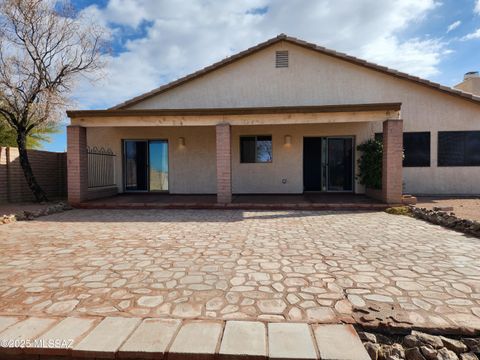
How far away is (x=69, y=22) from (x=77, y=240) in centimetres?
912

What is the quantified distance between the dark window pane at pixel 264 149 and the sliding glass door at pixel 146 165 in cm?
412

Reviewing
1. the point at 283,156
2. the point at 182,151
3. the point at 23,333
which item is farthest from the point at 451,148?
the point at 23,333

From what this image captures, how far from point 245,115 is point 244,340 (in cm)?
737

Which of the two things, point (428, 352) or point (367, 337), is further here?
point (367, 337)

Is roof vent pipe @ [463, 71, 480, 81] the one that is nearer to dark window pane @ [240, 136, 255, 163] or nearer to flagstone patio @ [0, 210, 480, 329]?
dark window pane @ [240, 136, 255, 163]

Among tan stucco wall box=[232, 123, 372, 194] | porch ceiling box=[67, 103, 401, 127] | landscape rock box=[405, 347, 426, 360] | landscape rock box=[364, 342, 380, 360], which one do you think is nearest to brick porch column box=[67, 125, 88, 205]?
porch ceiling box=[67, 103, 401, 127]

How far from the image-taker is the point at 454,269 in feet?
12.1

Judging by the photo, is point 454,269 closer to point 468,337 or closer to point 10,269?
point 468,337

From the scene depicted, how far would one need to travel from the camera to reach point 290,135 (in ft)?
38.2

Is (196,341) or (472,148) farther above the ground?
(472,148)

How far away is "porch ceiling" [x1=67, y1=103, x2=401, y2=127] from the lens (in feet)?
27.8

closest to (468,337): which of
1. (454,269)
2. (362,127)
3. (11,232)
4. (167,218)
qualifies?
(454,269)

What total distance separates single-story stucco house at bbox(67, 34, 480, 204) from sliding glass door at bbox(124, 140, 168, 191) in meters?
0.04

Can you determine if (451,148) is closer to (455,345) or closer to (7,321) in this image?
(455,345)
